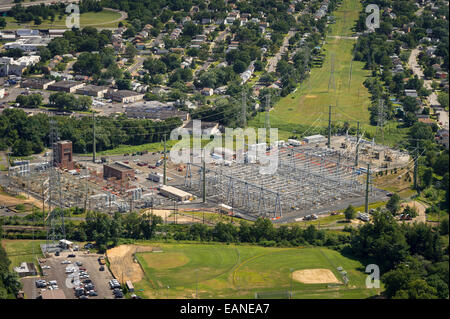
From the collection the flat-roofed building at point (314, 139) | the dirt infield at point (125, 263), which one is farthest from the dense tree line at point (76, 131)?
the dirt infield at point (125, 263)

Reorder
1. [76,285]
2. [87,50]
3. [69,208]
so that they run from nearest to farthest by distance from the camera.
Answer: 1. [76,285]
2. [69,208]
3. [87,50]

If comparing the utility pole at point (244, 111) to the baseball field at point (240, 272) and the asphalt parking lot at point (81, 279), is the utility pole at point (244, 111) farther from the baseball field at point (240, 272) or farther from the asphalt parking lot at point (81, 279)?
the asphalt parking lot at point (81, 279)

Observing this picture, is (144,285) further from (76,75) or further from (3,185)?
(76,75)

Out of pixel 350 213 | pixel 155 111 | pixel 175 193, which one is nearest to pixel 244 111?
pixel 155 111

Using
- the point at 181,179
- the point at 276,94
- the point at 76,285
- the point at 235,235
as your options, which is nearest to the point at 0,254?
the point at 76,285

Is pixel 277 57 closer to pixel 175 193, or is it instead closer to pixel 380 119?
pixel 380 119

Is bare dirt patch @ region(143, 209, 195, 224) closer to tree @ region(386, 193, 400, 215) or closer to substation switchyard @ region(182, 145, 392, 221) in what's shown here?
substation switchyard @ region(182, 145, 392, 221)
